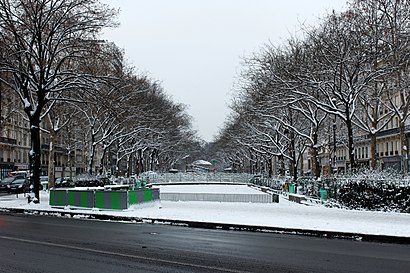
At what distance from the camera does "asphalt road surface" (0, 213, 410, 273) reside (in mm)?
9688

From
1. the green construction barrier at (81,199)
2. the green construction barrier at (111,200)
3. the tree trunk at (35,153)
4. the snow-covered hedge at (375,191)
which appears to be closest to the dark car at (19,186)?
the tree trunk at (35,153)

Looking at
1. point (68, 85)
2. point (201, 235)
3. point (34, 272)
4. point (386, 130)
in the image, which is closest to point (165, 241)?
point (201, 235)

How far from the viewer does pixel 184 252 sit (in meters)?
11.6

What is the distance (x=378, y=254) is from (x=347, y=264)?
2032 mm

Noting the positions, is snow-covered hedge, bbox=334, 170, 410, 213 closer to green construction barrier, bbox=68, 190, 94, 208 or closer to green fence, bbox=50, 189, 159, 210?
green fence, bbox=50, 189, 159, 210

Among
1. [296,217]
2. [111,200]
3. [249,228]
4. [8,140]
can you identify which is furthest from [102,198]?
[8,140]

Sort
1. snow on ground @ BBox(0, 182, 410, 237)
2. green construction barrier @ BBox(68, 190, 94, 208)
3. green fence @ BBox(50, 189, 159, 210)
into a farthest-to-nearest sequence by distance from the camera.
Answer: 1. green construction barrier @ BBox(68, 190, 94, 208)
2. green fence @ BBox(50, 189, 159, 210)
3. snow on ground @ BBox(0, 182, 410, 237)

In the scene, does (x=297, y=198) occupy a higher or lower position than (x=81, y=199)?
lower

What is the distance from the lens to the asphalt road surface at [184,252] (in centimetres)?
969

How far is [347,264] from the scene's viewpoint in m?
10.3

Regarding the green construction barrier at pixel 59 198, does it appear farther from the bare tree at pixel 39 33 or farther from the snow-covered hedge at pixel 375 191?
the snow-covered hedge at pixel 375 191

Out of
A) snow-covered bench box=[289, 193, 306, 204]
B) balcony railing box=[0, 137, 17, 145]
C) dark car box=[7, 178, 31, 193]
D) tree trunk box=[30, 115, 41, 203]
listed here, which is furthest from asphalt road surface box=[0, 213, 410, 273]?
balcony railing box=[0, 137, 17, 145]

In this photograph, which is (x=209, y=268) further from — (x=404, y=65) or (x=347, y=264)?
(x=404, y=65)

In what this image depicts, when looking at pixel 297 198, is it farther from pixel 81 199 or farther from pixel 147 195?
pixel 81 199
